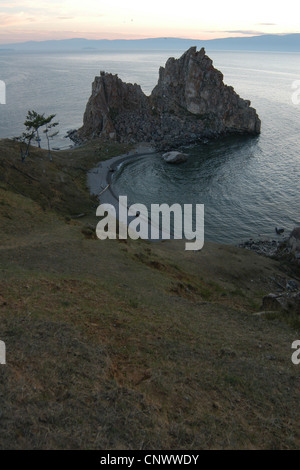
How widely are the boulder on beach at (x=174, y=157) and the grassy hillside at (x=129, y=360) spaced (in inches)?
2595

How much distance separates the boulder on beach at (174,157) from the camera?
296 ft

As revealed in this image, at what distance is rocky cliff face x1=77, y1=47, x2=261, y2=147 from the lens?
105m

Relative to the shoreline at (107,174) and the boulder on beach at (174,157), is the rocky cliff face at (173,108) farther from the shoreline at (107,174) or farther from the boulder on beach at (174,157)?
the boulder on beach at (174,157)

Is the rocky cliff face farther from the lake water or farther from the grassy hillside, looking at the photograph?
the grassy hillside

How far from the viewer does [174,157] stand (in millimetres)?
90312

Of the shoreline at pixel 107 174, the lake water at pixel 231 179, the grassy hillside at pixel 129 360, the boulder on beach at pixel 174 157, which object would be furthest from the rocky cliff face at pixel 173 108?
the grassy hillside at pixel 129 360

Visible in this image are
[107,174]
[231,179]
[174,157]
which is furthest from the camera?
[174,157]

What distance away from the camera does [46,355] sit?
13.5 m

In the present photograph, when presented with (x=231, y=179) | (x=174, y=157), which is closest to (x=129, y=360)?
(x=231, y=179)

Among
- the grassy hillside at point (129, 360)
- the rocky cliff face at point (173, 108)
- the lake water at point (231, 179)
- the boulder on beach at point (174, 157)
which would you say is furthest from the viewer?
the rocky cliff face at point (173, 108)

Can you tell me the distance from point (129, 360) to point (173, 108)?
11622cm

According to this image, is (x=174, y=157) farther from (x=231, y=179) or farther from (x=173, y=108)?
(x=173, y=108)
